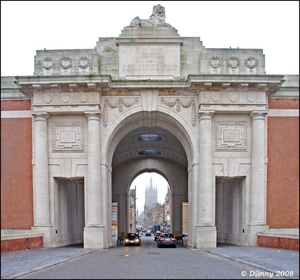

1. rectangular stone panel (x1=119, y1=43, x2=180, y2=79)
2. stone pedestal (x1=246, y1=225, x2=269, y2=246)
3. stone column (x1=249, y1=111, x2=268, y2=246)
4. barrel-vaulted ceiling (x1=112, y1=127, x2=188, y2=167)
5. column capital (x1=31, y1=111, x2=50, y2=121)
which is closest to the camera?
stone pedestal (x1=246, y1=225, x2=269, y2=246)

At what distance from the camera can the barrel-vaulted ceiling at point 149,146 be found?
37.4 m

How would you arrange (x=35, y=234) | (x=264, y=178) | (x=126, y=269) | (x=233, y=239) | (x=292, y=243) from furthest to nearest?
(x=233, y=239), (x=264, y=178), (x=35, y=234), (x=292, y=243), (x=126, y=269)

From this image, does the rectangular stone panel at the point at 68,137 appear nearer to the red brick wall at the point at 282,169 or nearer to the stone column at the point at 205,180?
the stone column at the point at 205,180

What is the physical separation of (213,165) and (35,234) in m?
11.8

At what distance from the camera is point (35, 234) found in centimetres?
2494

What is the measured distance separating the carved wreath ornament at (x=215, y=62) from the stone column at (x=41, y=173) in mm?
11157

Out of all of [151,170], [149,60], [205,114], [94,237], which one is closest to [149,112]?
[149,60]

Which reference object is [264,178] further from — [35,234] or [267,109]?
[35,234]

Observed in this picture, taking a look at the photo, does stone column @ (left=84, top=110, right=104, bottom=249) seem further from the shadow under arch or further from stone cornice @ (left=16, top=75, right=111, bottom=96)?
stone cornice @ (left=16, top=75, right=111, bottom=96)

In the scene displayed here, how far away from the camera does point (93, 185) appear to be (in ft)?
87.0

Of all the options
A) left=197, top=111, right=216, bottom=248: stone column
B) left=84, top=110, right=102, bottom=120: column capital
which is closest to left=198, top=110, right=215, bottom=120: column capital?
left=197, top=111, right=216, bottom=248: stone column

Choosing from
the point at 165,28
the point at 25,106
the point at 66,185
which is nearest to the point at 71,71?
the point at 25,106

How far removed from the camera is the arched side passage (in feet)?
155

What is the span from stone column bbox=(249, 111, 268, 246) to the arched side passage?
68.6 feet
